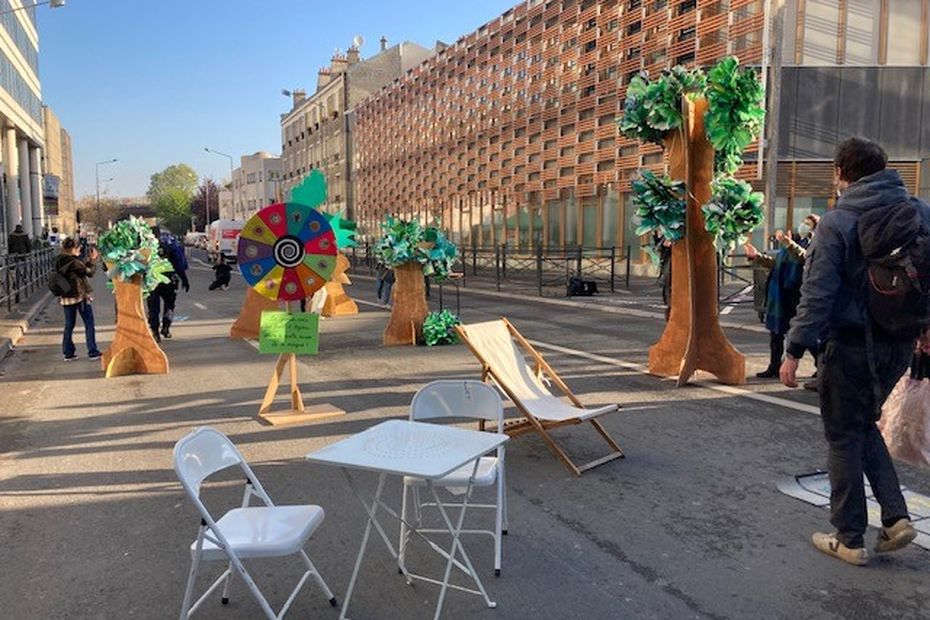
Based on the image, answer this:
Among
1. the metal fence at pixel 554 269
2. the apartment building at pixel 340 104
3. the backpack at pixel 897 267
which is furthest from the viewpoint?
the apartment building at pixel 340 104

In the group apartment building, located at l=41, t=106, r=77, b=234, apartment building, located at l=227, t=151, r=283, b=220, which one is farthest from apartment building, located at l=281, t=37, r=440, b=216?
apartment building, located at l=41, t=106, r=77, b=234

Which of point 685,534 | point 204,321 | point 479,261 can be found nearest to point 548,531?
point 685,534

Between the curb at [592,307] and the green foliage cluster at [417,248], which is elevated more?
the green foliage cluster at [417,248]

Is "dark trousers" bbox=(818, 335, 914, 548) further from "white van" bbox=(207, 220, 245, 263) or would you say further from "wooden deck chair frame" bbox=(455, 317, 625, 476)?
"white van" bbox=(207, 220, 245, 263)

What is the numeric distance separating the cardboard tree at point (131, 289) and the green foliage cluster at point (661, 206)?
242 inches

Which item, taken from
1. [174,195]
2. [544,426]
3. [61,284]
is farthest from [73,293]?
[174,195]

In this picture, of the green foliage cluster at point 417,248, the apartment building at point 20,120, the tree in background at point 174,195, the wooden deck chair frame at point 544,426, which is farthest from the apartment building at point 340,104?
the tree in background at point 174,195

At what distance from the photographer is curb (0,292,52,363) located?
38.9ft

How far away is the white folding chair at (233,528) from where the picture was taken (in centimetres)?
303

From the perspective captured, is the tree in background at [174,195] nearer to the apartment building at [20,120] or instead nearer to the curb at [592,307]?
the apartment building at [20,120]

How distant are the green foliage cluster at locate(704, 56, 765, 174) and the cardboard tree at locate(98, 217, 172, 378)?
7.03 m

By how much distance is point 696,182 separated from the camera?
8242 mm

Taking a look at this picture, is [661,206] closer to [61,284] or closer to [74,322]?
[61,284]

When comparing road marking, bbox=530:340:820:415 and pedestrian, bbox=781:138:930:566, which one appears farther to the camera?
road marking, bbox=530:340:820:415
